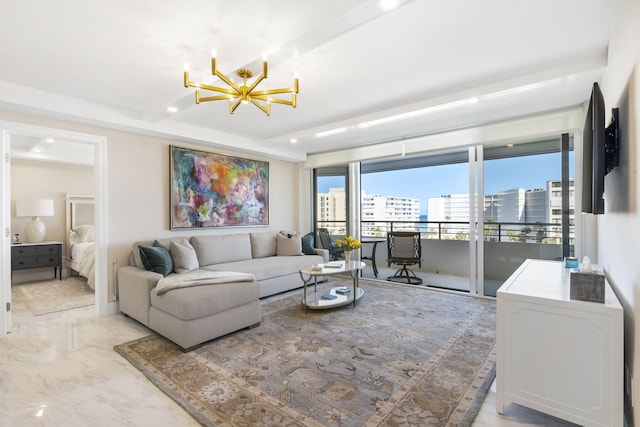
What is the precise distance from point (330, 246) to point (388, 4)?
15.4ft

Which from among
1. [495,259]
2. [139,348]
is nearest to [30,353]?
[139,348]

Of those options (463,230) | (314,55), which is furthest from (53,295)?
(463,230)

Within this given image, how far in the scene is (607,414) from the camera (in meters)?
1.54

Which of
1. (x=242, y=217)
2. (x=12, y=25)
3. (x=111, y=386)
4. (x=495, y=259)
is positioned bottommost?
(x=111, y=386)

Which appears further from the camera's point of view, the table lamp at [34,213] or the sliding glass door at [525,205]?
the table lamp at [34,213]

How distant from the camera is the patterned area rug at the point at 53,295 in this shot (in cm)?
393

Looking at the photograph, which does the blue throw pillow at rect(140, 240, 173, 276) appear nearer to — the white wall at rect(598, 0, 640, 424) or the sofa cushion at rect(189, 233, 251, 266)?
the sofa cushion at rect(189, 233, 251, 266)

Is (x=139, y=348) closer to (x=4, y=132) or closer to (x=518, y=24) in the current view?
(x=4, y=132)

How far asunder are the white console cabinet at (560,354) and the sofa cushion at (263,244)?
395 cm

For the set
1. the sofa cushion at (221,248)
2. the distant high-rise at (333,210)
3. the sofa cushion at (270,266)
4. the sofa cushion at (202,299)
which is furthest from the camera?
the distant high-rise at (333,210)

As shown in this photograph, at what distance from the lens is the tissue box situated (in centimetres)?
159

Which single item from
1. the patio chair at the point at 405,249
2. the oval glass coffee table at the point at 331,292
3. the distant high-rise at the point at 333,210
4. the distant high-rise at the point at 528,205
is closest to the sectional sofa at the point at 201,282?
the oval glass coffee table at the point at 331,292

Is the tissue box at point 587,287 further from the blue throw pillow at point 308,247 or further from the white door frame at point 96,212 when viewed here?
the white door frame at point 96,212

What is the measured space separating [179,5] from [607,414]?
10.7ft
